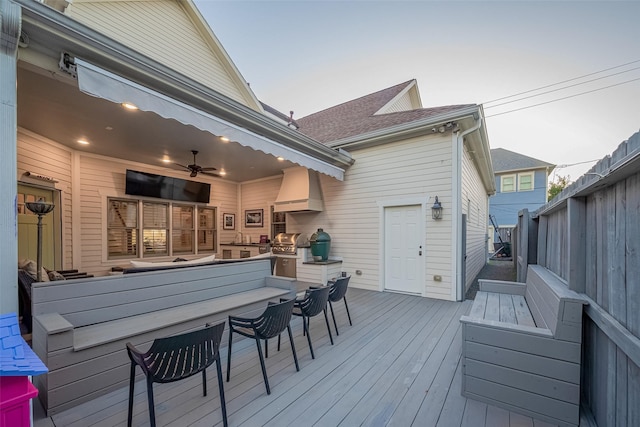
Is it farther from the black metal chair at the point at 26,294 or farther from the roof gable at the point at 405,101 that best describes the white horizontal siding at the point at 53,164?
the roof gable at the point at 405,101

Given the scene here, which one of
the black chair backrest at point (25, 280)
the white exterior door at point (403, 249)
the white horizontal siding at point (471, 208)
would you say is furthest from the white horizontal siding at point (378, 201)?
the black chair backrest at point (25, 280)

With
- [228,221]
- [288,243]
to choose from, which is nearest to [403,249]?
[288,243]

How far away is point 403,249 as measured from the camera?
5.94 m

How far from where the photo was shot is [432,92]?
11.6 meters

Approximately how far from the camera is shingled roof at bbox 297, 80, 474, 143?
263 inches

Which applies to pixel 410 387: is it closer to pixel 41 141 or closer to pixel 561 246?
pixel 561 246

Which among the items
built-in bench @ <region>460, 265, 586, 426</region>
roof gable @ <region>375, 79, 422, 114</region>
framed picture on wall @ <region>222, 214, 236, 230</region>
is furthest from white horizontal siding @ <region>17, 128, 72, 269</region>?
roof gable @ <region>375, 79, 422, 114</region>

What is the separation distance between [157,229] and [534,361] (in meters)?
8.05

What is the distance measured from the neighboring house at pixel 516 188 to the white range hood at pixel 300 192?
553 inches

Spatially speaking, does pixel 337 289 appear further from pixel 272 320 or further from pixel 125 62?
pixel 125 62

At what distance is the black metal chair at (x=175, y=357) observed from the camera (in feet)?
5.41

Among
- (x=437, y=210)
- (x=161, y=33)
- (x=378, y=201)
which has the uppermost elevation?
(x=161, y=33)

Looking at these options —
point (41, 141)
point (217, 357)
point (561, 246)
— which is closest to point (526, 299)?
point (561, 246)

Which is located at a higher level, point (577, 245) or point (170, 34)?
point (170, 34)
